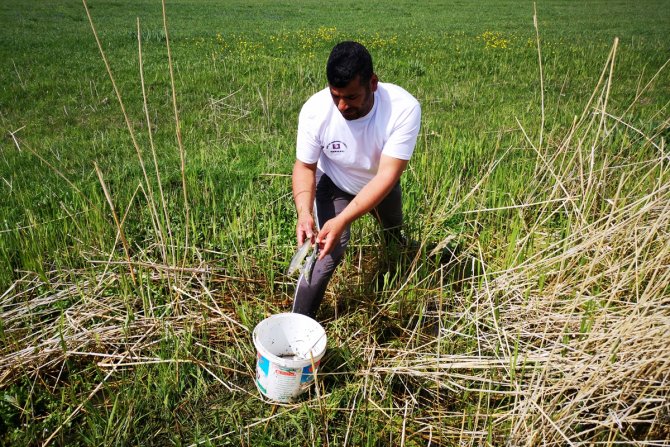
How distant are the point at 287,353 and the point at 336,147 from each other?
3.15 ft

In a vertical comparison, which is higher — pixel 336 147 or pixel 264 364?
pixel 336 147

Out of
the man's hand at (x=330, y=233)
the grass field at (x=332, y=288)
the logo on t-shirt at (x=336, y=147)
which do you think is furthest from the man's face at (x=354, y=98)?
the grass field at (x=332, y=288)

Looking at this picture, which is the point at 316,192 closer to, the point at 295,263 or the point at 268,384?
the point at 295,263

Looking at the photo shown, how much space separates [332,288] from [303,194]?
59 cm

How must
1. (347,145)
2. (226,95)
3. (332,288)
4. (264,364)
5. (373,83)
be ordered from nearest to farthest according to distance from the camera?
(264,364) < (373,83) < (347,145) < (332,288) < (226,95)

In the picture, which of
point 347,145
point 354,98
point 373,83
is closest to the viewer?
point 354,98

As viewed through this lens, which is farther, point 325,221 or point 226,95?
point 226,95

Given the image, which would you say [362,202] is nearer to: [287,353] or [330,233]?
[330,233]

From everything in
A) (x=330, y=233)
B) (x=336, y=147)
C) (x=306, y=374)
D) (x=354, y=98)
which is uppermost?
(x=354, y=98)

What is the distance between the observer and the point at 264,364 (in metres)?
1.80

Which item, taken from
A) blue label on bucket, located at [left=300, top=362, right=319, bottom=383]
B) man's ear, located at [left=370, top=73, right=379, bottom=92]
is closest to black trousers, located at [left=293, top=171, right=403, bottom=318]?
blue label on bucket, located at [left=300, top=362, right=319, bottom=383]

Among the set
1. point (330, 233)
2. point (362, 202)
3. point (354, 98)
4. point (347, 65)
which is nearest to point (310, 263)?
point (330, 233)

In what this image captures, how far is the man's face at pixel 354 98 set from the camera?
1893mm

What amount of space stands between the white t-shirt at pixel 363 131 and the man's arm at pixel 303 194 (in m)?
0.05
